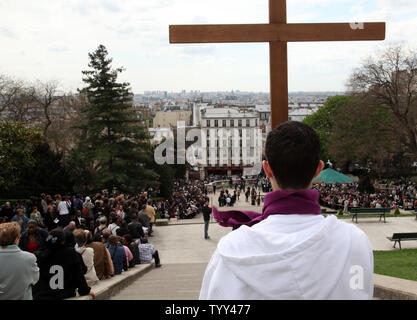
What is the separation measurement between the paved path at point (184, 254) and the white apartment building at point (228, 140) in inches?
2571

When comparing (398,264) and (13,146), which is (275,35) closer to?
(398,264)

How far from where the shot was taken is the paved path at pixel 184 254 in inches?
259

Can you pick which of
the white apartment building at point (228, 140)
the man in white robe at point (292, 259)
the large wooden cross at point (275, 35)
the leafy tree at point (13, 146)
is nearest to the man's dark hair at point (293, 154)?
the man in white robe at point (292, 259)

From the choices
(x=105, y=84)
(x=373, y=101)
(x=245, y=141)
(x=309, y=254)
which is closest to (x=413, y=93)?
(x=373, y=101)

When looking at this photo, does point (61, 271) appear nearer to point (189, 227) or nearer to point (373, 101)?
point (189, 227)

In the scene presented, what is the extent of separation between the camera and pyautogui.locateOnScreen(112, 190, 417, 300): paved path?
21.6ft

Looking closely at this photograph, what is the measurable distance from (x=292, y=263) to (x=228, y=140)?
8530 centimetres

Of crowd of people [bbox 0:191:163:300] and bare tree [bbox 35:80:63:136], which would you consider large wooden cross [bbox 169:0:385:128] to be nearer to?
crowd of people [bbox 0:191:163:300]

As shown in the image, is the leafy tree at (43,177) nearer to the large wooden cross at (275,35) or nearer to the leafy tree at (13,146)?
the leafy tree at (13,146)

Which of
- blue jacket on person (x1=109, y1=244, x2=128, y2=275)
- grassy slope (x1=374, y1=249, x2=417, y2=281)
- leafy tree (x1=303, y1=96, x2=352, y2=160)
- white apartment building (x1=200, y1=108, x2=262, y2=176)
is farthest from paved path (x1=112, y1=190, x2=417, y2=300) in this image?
white apartment building (x1=200, y1=108, x2=262, y2=176)

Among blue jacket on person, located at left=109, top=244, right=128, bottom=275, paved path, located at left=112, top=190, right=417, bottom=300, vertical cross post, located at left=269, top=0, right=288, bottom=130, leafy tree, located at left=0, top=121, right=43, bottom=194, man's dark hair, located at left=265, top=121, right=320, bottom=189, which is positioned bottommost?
paved path, located at left=112, top=190, right=417, bottom=300

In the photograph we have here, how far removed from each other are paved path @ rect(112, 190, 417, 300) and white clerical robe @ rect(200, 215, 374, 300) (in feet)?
15.3
